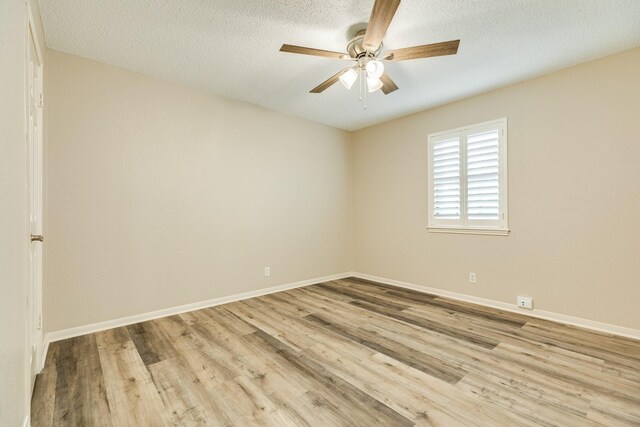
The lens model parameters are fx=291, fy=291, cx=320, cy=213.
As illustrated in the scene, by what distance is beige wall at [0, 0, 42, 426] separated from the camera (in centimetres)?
103

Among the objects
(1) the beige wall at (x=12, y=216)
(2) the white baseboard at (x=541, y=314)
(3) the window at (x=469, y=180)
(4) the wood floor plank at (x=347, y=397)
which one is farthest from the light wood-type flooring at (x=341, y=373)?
(3) the window at (x=469, y=180)

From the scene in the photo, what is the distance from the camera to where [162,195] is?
3172 mm

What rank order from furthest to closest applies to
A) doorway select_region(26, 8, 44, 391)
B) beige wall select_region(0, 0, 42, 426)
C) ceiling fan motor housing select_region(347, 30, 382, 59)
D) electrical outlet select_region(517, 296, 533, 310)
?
electrical outlet select_region(517, 296, 533, 310) < ceiling fan motor housing select_region(347, 30, 382, 59) < doorway select_region(26, 8, 44, 391) < beige wall select_region(0, 0, 42, 426)

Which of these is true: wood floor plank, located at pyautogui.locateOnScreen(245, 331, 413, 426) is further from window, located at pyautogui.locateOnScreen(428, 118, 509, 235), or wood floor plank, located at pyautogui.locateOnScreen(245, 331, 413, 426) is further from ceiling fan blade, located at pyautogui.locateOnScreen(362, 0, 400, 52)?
window, located at pyautogui.locateOnScreen(428, 118, 509, 235)

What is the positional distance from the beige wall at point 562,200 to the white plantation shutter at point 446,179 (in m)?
0.18

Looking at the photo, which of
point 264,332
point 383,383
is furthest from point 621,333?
point 264,332

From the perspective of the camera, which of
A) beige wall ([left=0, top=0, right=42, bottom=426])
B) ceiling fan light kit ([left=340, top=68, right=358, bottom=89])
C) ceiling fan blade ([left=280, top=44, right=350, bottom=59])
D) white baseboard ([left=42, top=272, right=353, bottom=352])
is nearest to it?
beige wall ([left=0, top=0, right=42, bottom=426])

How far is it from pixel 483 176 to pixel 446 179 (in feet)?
1.52

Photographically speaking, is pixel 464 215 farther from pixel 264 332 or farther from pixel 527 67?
pixel 264 332

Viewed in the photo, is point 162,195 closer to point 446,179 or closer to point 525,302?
point 446,179

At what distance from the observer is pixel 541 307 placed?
3.10 metres

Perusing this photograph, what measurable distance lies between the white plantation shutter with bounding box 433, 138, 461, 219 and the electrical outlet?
1.14 meters

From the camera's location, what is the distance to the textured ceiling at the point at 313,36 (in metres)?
2.08

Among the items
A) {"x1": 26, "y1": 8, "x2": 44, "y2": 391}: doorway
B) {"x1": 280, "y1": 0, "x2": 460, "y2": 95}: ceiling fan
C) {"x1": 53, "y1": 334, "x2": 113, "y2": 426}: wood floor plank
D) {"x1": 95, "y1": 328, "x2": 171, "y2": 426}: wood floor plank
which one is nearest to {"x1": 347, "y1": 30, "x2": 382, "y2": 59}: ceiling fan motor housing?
{"x1": 280, "y1": 0, "x2": 460, "y2": 95}: ceiling fan
